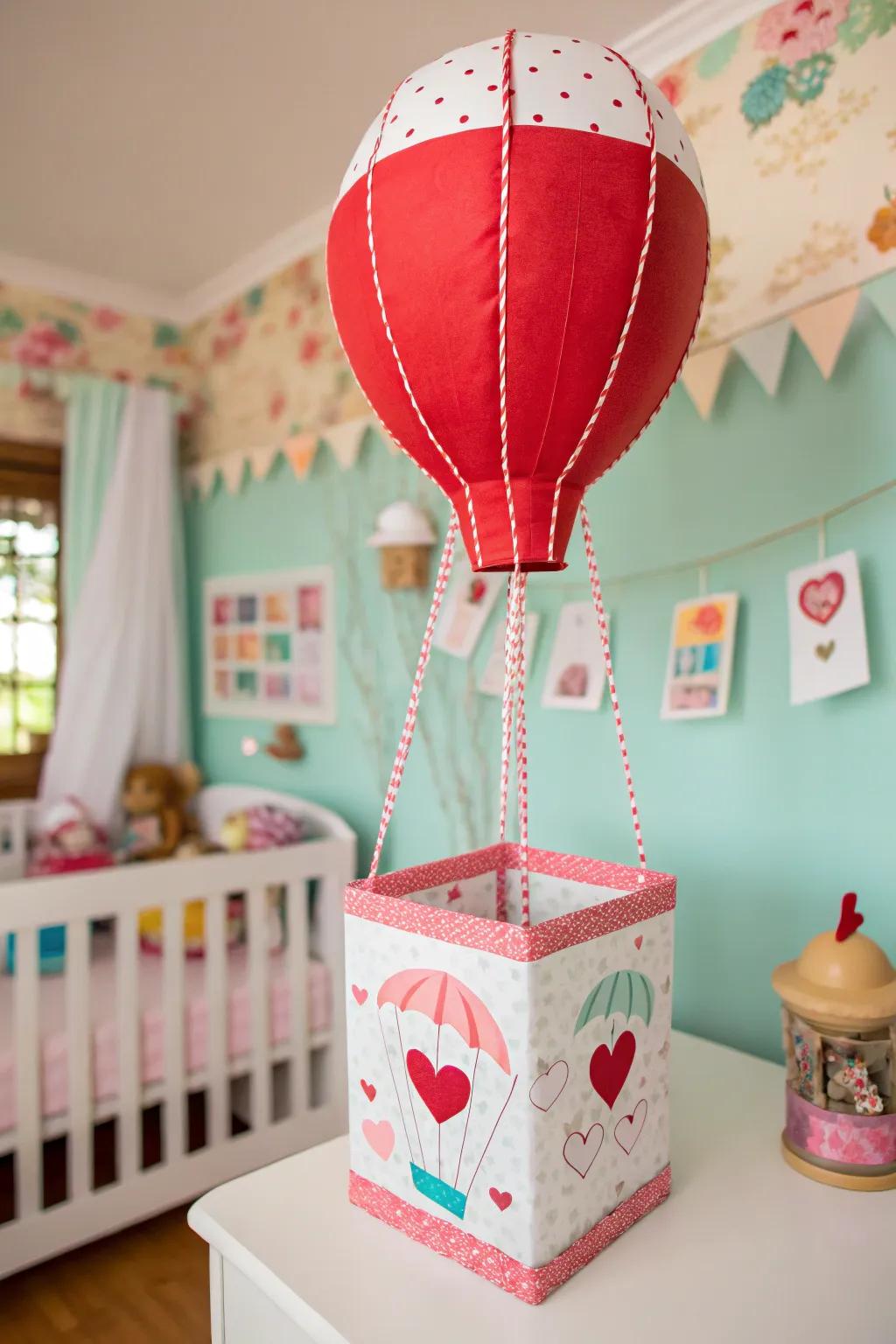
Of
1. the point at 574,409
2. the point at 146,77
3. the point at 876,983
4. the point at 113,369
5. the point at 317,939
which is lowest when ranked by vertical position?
the point at 317,939

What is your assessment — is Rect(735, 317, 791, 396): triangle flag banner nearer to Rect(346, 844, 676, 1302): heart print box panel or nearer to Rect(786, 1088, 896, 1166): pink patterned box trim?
Rect(346, 844, 676, 1302): heart print box panel

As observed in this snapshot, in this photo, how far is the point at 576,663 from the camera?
1717 millimetres

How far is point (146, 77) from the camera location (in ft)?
5.83

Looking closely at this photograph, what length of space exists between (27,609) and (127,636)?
0.33m

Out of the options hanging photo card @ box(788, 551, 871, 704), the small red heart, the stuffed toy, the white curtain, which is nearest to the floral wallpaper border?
hanging photo card @ box(788, 551, 871, 704)

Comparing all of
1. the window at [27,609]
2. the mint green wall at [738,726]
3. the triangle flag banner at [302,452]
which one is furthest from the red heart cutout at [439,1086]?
the window at [27,609]

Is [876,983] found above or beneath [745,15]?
beneath

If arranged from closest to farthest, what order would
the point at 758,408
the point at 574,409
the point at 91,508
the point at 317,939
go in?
1. the point at 574,409
2. the point at 758,408
3. the point at 317,939
4. the point at 91,508

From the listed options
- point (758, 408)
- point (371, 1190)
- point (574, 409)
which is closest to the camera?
point (574, 409)

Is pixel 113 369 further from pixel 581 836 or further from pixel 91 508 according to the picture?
pixel 581 836

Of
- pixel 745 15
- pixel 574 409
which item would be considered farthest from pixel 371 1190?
pixel 745 15

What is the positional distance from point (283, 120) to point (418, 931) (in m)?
1.79

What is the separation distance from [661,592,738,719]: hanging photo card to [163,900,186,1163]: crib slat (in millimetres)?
1086

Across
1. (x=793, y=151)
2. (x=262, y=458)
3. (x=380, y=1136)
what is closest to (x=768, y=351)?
(x=793, y=151)
